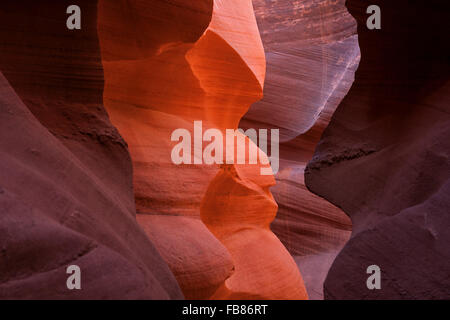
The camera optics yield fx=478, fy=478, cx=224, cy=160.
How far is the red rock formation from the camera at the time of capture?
198cm

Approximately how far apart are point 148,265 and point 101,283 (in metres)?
0.59

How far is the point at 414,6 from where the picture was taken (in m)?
2.80

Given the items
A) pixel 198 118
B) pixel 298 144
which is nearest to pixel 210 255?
pixel 198 118

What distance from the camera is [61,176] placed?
2.55 meters

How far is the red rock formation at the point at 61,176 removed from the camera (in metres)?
1.98

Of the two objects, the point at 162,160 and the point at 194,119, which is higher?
the point at 194,119

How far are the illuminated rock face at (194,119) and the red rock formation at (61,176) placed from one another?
6.22 ft

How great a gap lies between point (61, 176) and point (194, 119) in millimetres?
4231

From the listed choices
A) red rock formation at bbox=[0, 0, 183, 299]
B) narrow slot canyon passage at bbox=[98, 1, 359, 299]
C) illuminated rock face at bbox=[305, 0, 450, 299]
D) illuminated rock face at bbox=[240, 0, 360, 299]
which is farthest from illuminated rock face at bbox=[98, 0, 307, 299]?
illuminated rock face at bbox=[240, 0, 360, 299]

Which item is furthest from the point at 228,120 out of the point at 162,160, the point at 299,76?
the point at 299,76

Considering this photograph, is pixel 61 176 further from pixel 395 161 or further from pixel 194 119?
pixel 194 119

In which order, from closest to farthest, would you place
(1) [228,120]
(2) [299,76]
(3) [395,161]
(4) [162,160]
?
1. (3) [395,161]
2. (4) [162,160]
3. (1) [228,120]
4. (2) [299,76]

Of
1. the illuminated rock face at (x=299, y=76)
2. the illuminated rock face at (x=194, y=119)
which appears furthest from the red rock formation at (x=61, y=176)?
the illuminated rock face at (x=299, y=76)

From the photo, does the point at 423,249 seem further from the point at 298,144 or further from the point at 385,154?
the point at 298,144
